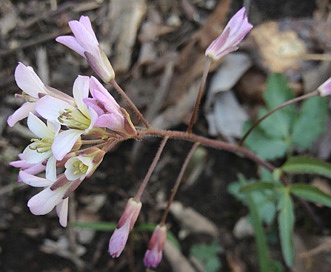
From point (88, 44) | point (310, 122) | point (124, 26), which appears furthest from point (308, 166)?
point (124, 26)

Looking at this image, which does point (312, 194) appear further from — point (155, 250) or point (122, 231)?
point (122, 231)

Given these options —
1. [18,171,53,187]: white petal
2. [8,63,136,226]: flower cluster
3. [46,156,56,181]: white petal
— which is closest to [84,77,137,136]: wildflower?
[8,63,136,226]: flower cluster

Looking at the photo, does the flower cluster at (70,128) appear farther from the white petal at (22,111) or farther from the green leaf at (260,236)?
the green leaf at (260,236)

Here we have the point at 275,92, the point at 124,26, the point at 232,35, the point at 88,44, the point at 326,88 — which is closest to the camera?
the point at 88,44

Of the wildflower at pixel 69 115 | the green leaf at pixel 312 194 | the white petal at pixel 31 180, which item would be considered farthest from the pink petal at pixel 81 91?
the green leaf at pixel 312 194

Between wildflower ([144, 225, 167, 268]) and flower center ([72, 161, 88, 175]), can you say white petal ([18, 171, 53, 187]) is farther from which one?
Result: wildflower ([144, 225, 167, 268])

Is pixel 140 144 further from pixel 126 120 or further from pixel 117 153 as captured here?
pixel 126 120
